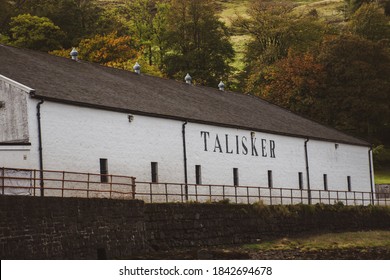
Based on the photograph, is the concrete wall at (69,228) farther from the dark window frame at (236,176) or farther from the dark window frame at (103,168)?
the dark window frame at (236,176)

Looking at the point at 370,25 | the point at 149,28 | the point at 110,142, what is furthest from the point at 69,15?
the point at 110,142

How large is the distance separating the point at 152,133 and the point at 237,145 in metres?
7.77

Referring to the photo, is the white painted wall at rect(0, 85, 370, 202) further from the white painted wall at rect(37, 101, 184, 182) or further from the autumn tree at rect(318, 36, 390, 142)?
the autumn tree at rect(318, 36, 390, 142)

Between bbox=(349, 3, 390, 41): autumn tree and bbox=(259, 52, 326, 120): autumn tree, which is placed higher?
bbox=(349, 3, 390, 41): autumn tree

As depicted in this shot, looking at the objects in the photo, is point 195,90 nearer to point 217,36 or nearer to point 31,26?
point 31,26

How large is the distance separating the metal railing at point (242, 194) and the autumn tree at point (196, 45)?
34225mm

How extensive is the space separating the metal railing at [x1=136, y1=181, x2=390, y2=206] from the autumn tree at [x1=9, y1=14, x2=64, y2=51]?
35.1 metres

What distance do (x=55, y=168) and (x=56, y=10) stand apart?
6079 cm

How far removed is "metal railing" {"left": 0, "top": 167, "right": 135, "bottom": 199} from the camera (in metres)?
31.8

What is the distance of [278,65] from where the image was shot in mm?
88250

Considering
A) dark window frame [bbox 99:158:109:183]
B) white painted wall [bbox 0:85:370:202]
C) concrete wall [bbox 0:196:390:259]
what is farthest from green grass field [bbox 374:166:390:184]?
dark window frame [bbox 99:158:109:183]

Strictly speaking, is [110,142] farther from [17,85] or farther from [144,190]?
[17,85]

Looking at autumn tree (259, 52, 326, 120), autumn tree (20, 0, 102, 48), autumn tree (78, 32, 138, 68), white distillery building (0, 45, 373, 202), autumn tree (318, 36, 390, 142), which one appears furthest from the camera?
autumn tree (20, 0, 102, 48)
